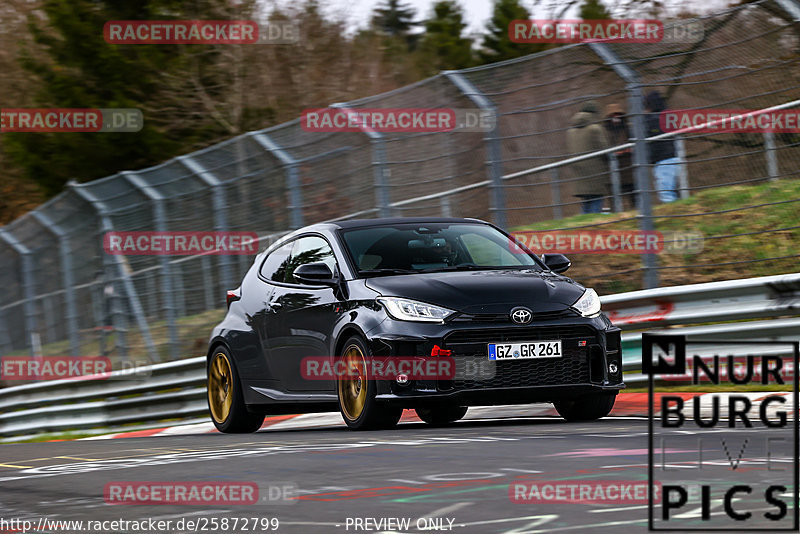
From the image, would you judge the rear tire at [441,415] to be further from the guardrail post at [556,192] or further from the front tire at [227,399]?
the guardrail post at [556,192]

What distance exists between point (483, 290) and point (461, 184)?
449 centimetres

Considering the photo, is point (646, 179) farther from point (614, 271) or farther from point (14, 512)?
point (14, 512)

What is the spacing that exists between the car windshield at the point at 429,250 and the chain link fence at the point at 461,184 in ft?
5.56

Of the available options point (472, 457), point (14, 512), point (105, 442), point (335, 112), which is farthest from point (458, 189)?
point (14, 512)

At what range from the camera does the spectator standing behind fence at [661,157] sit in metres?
11.6

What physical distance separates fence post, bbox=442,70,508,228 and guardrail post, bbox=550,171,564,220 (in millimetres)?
472

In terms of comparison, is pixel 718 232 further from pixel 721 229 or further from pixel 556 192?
pixel 556 192

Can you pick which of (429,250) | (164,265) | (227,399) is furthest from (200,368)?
(429,250)

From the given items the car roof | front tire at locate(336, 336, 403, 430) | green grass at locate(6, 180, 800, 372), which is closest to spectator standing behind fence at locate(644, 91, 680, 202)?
green grass at locate(6, 180, 800, 372)

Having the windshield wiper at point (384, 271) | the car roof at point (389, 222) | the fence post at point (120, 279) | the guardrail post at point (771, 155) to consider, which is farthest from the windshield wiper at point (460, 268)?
the fence post at point (120, 279)

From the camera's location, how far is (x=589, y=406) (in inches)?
376

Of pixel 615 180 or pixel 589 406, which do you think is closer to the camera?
pixel 589 406

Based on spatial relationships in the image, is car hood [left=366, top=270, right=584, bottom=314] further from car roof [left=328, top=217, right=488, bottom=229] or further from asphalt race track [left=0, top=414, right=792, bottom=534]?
car roof [left=328, top=217, right=488, bottom=229]

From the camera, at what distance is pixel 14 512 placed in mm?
6172
